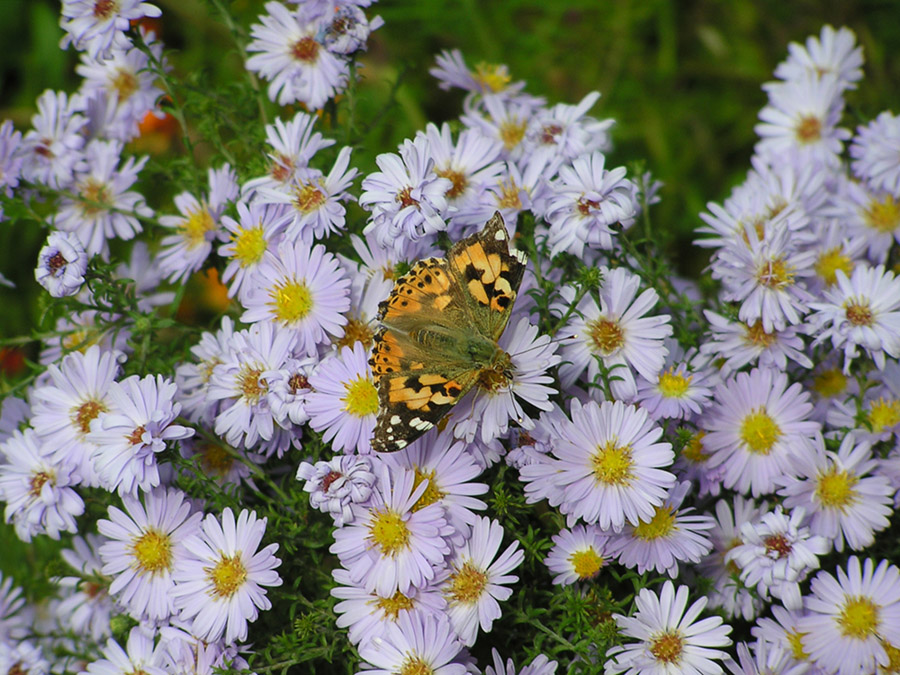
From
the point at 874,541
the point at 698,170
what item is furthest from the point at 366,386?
the point at 698,170

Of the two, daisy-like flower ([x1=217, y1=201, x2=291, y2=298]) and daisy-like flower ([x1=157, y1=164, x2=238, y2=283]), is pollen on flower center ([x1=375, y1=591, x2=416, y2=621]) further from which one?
daisy-like flower ([x1=157, y1=164, x2=238, y2=283])

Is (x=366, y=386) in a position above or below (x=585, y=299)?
below

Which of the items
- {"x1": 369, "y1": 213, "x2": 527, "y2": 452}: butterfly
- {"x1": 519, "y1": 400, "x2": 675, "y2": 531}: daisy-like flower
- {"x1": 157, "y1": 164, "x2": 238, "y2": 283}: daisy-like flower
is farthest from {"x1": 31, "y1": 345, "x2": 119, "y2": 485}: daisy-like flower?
{"x1": 519, "y1": 400, "x2": 675, "y2": 531}: daisy-like flower

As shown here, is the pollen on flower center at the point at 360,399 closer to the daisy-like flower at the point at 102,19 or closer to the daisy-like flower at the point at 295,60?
the daisy-like flower at the point at 295,60

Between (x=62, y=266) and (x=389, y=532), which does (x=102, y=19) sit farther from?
(x=389, y=532)

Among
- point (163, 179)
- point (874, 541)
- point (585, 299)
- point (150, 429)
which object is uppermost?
point (163, 179)

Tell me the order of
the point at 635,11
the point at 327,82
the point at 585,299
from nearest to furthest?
1. the point at 585,299
2. the point at 327,82
3. the point at 635,11

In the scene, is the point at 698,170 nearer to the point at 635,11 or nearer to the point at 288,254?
the point at 635,11

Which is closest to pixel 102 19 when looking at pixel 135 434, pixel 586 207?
pixel 135 434
